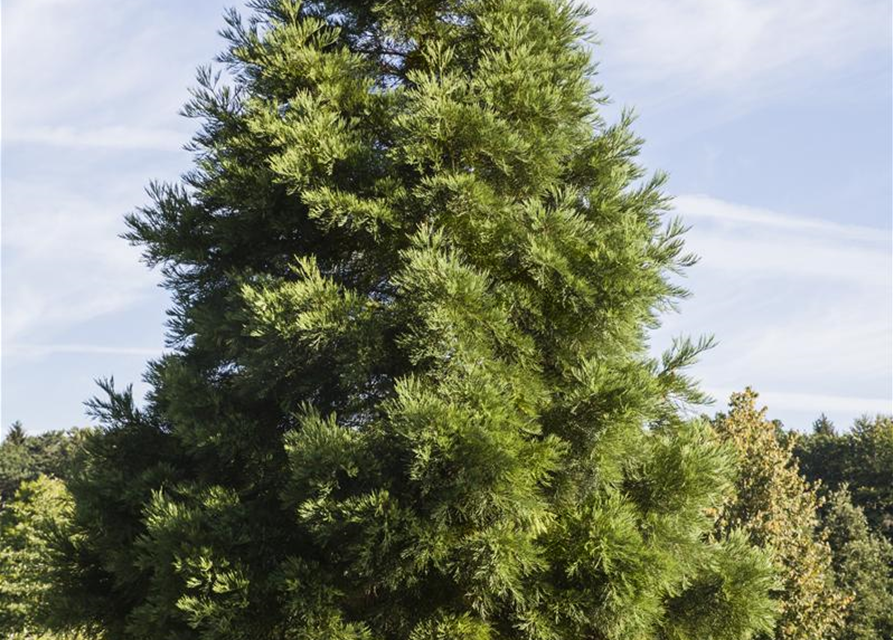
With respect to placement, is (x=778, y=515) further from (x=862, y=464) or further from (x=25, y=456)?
(x=25, y=456)

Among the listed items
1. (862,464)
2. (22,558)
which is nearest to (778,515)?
(22,558)

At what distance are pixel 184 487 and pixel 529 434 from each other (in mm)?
4451

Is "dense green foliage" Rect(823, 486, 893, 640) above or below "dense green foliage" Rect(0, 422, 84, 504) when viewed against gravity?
below

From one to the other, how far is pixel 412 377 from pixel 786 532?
67.2ft

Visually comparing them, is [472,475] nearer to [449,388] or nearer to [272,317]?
[449,388]

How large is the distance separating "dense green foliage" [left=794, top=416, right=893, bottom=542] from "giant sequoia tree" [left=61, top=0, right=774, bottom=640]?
45063 mm

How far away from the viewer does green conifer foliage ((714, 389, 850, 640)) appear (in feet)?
83.4

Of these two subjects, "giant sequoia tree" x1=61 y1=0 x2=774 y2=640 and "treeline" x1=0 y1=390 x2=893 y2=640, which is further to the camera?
"treeline" x1=0 y1=390 x2=893 y2=640

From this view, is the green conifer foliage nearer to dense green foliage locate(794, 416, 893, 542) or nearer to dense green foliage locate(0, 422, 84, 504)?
dense green foliage locate(794, 416, 893, 542)

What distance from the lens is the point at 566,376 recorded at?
11102 millimetres

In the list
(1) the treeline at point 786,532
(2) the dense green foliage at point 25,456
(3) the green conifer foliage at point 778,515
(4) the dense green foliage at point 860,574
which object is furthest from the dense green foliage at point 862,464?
(2) the dense green foliage at point 25,456

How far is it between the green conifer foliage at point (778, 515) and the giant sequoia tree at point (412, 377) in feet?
50.3

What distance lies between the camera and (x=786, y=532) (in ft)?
84.7

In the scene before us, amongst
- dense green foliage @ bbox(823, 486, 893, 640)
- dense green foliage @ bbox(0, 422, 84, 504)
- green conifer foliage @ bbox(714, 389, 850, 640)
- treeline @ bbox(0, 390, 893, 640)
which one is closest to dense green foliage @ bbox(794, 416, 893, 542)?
treeline @ bbox(0, 390, 893, 640)
